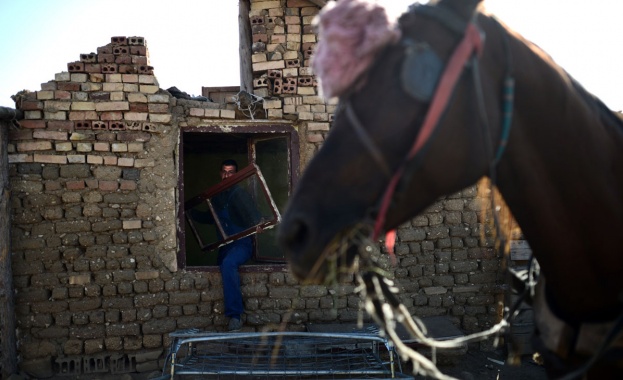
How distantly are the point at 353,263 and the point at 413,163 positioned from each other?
332 mm

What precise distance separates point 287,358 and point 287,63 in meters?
3.19

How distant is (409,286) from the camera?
6.26 meters

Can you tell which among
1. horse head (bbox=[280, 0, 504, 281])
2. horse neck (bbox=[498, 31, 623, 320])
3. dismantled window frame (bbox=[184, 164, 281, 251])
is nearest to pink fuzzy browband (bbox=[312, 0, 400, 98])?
horse head (bbox=[280, 0, 504, 281])

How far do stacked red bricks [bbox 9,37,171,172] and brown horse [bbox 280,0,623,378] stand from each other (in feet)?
15.5

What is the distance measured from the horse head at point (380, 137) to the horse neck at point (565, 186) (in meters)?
0.18

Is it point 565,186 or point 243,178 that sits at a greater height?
point 243,178

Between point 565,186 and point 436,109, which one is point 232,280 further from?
point 436,109

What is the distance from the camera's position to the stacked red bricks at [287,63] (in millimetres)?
6234

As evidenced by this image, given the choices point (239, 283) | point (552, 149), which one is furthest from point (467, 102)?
point (239, 283)

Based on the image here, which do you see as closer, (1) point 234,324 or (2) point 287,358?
(2) point 287,358

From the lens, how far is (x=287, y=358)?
518cm

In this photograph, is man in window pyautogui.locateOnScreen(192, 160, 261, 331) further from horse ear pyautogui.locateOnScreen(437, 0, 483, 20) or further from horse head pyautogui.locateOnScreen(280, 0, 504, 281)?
horse ear pyautogui.locateOnScreen(437, 0, 483, 20)

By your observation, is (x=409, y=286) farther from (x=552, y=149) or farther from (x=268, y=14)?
(x=552, y=149)

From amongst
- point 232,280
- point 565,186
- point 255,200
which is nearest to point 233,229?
point 255,200
